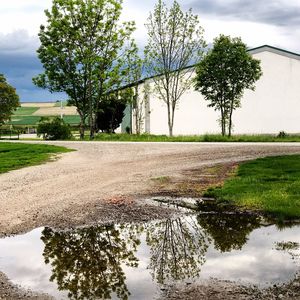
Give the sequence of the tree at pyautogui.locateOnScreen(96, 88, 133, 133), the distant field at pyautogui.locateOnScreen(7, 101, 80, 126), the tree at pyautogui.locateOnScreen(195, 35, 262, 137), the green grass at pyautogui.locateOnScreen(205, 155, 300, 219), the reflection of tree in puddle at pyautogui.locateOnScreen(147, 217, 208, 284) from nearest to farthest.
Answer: the reflection of tree in puddle at pyautogui.locateOnScreen(147, 217, 208, 284) < the green grass at pyautogui.locateOnScreen(205, 155, 300, 219) < the tree at pyautogui.locateOnScreen(195, 35, 262, 137) < the tree at pyautogui.locateOnScreen(96, 88, 133, 133) < the distant field at pyautogui.locateOnScreen(7, 101, 80, 126)

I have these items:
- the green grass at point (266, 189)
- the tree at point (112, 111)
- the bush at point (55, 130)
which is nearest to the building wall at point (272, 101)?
the tree at point (112, 111)

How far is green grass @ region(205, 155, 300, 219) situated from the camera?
31.6 ft

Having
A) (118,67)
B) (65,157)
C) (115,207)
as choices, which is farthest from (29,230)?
(118,67)

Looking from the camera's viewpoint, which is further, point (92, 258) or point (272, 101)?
point (272, 101)

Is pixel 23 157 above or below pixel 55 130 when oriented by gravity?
below

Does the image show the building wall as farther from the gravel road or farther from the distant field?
the distant field

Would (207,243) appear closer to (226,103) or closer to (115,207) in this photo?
(115,207)

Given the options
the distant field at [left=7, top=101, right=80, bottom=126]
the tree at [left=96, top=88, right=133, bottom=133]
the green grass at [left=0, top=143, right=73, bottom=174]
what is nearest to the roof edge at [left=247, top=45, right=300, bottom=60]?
the tree at [left=96, top=88, right=133, bottom=133]

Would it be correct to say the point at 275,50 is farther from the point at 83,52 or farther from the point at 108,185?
the point at 108,185

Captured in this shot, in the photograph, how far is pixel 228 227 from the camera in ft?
27.6

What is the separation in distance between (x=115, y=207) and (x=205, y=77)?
1079 inches

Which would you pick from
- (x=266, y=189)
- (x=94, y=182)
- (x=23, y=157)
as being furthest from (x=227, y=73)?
(x=266, y=189)

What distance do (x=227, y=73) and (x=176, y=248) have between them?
→ 1156 inches

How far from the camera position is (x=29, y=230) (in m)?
8.37
